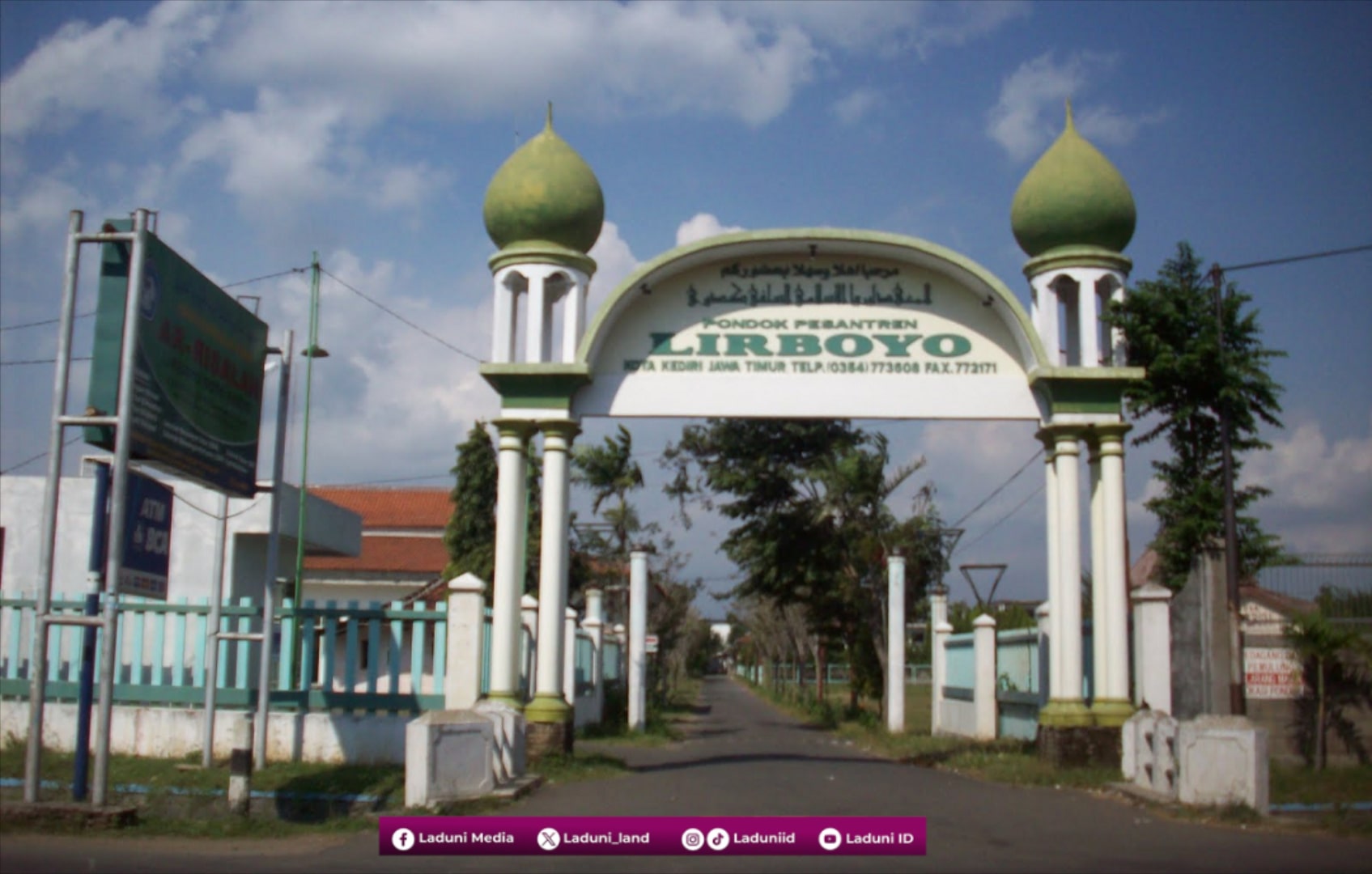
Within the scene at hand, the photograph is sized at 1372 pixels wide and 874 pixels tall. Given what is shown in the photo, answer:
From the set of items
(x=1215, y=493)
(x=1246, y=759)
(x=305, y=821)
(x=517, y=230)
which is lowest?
(x=305, y=821)

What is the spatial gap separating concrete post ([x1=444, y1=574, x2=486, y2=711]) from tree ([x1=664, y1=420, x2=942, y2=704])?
42.1ft

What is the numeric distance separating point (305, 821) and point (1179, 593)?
404 inches

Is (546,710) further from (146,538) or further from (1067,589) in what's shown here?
(1067,589)

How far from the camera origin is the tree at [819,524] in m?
27.2

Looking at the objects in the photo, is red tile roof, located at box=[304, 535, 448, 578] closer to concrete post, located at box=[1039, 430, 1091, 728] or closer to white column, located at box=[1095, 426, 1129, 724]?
concrete post, located at box=[1039, 430, 1091, 728]

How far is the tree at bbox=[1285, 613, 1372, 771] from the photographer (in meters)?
14.7

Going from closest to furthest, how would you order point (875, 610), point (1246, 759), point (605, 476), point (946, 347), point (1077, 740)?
point (1246, 759) < point (1077, 740) < point (946, 347) < point (875, 610) < point (605, 476)

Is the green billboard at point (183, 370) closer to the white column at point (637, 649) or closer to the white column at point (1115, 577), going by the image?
the white column at point (1115, 577)

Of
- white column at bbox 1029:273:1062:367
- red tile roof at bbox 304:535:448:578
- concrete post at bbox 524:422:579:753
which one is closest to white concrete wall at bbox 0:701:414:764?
concrete post at bbox 524:422:579:753

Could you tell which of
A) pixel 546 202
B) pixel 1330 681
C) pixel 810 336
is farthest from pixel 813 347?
pixel 1330 681

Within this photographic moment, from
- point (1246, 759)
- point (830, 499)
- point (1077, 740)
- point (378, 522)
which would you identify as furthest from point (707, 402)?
point (378, 522)

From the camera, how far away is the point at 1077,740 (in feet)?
48.1

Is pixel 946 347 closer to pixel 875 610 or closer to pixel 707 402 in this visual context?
pixel 707 402

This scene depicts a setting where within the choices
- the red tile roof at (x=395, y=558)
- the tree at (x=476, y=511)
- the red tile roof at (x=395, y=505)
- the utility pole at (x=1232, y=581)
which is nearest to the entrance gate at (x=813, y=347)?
the utility pole at (x=1232, y=581)
